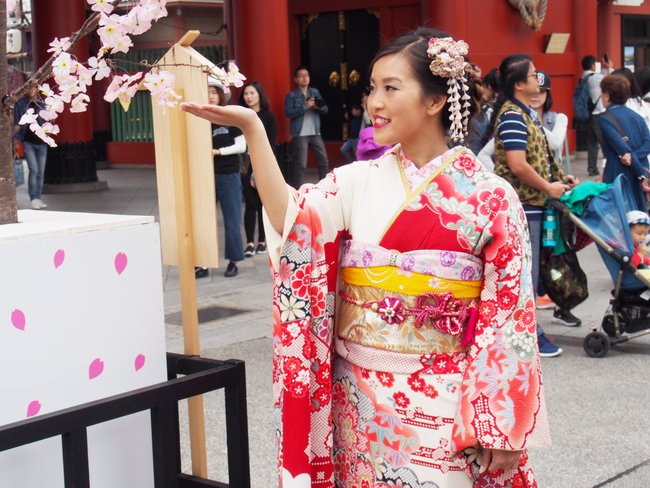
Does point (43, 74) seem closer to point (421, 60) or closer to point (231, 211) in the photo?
point (421, 60)

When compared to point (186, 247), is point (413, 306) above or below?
below

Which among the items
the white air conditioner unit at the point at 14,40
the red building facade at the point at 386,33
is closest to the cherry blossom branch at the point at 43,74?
the red building facade at the point at 386,33

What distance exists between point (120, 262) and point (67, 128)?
1350 cm

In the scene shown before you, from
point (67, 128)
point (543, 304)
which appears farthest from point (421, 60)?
point (67, 128)

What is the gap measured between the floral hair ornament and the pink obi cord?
16.1 inches

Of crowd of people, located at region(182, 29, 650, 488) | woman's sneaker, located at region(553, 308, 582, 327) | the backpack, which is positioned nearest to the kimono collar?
crowd of people, located at region(182, 29, 650, 488)

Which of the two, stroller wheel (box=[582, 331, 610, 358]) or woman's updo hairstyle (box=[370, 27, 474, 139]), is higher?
woman's updo hairstyle (box=[370, 27, 474, 139])

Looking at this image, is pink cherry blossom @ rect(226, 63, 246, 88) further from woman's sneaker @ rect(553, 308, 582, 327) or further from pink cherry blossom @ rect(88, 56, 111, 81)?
woman's sneaker @ rect(553, 308, 582, 327)

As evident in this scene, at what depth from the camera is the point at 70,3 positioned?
14.9 metres

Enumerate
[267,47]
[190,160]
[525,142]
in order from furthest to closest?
[267,47]
[525,142]
[190,160]

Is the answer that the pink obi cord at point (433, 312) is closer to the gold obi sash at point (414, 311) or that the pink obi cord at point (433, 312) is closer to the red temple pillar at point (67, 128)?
the gold obi sash at point (414, 311)

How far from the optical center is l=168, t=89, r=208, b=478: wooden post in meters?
2.66

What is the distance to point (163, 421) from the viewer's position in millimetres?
2418

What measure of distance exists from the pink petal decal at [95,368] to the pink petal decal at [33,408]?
15 cm
